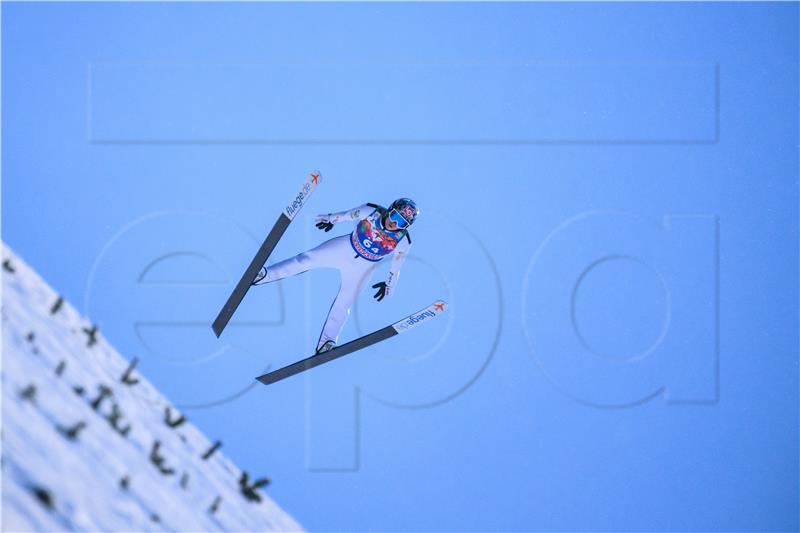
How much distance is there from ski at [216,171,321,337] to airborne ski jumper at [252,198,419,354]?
0.08 meters

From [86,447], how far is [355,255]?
3.43m

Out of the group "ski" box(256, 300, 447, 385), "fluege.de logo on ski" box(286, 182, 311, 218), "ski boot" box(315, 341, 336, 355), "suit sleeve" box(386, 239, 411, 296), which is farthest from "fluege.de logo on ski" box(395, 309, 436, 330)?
A: "fluege.de logo on ski" box(286, 182, 311, 218)

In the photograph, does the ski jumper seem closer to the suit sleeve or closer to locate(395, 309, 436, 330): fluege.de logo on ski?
the suit sleeve

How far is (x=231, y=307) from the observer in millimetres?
7879

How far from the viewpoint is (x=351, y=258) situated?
7.70 metres

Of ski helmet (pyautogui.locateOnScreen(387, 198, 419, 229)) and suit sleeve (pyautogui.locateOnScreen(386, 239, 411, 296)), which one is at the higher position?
ski helmet (pyautogui.locateOnScreen(387, 198, 419, 229))

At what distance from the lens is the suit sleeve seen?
750 cm

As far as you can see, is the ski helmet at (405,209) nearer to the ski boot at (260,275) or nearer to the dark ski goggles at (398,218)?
the dark ski goggles at (398,218)

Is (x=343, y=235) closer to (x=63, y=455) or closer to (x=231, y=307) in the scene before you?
(x=231, y=307)

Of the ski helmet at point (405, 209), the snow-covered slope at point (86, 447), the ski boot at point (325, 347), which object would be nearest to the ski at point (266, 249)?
the ski helmet at point (405, 209)

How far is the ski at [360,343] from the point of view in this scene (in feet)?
25.4

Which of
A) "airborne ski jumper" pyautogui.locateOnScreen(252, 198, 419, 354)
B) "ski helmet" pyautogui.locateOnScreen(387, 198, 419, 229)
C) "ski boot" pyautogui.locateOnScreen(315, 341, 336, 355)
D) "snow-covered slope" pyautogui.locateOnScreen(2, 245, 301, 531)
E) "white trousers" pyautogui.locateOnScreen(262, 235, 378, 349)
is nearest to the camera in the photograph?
"snow-covered slope" pyautogui.locateOnScreen(2, 245, 301, 531)

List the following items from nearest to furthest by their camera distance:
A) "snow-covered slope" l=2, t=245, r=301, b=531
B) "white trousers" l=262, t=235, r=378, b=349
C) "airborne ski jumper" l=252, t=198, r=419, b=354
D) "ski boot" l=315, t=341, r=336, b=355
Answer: "snow-covered slope" l=2, t=245, r=301, b=531 → "airborne ski jumper" l=252, t=198, r=419, b=354 → "white trousers" l=262, t=235, r=378, b=349 → "ski boot" l=315, t=341, r=336, b=355

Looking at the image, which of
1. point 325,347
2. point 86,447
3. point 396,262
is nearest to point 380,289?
point 396,262
